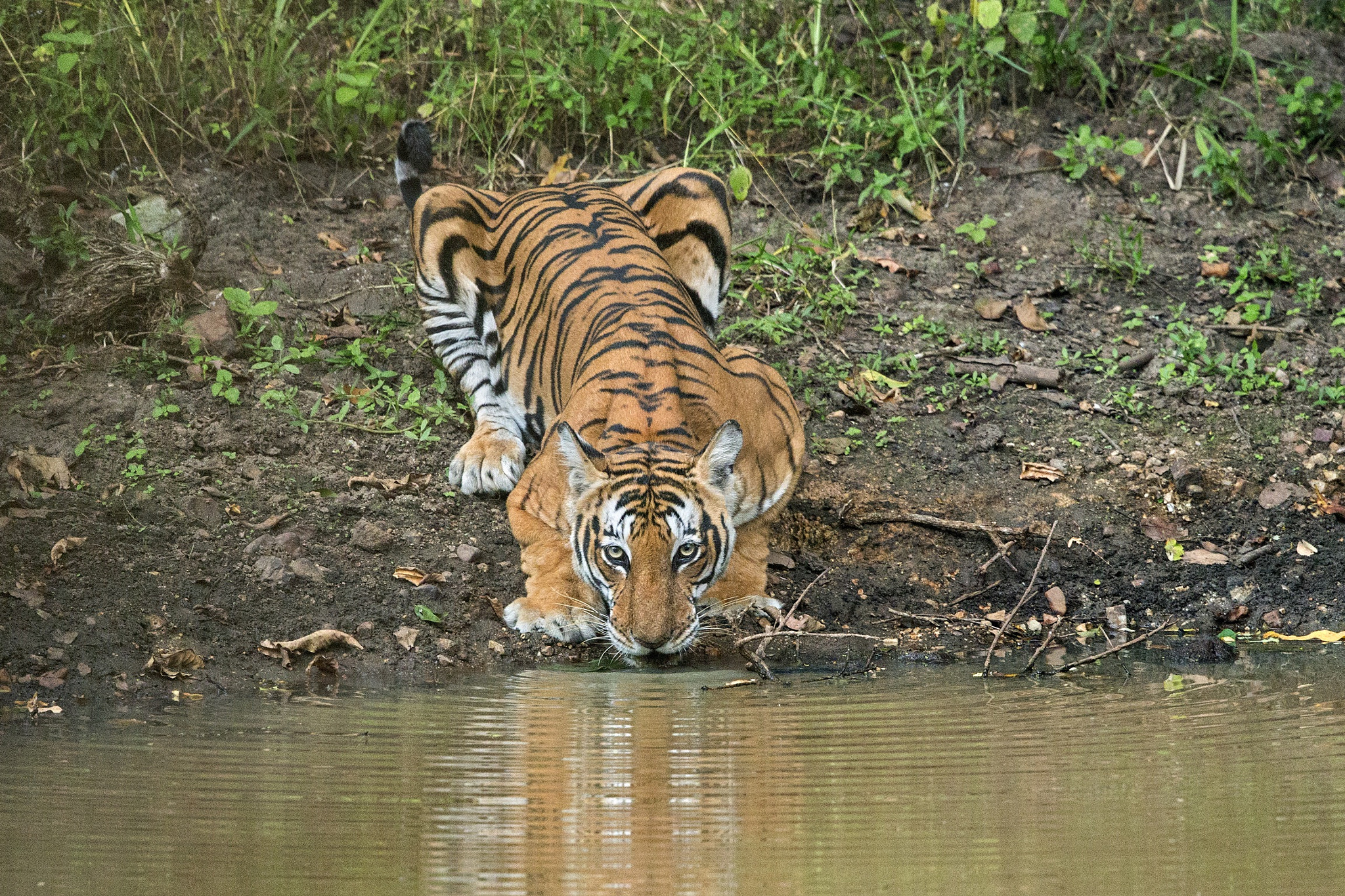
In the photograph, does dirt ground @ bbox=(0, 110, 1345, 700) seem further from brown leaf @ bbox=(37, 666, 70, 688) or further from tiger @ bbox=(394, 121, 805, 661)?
tiger @ bbox=(394, 121, 805, 661)

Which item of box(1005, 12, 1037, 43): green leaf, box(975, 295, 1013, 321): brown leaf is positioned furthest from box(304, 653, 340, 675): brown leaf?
box(1005, 12, 1037, 43): green leaf

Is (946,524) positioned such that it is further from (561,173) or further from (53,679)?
(561,173)

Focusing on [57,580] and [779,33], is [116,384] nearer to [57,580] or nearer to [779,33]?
[57,580]

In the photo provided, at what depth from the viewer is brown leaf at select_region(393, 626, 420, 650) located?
471 centimetres

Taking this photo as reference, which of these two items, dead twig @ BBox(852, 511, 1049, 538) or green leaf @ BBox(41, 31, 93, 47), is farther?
green leaf @ BBox(41, 31, 93, 47)

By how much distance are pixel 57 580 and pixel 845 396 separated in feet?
10.5

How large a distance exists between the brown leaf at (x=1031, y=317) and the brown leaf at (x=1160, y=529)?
1.47 m

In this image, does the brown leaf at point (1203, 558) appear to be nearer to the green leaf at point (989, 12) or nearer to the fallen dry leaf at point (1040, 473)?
the fallen dry leaf at point (1040, 473)

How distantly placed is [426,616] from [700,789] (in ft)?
6.32

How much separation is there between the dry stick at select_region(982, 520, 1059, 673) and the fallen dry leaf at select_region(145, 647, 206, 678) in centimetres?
236

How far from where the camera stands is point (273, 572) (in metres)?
4.90

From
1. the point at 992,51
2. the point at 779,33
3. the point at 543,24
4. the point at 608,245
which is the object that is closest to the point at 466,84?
the point at 543,24

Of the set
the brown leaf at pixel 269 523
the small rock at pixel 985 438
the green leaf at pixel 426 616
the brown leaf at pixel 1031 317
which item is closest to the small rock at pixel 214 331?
the brown leaf at pixel 269 523

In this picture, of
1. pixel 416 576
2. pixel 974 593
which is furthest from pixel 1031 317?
pixel 416 576
